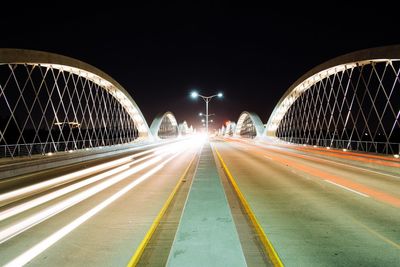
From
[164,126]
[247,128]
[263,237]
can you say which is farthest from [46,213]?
[247,128]

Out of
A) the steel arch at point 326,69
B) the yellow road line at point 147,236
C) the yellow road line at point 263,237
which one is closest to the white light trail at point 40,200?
the yellow road line at point 147,236

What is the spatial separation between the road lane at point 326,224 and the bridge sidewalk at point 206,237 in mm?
716

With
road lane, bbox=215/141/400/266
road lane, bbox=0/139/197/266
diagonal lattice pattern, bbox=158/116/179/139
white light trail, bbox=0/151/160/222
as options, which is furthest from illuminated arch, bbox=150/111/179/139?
road lane, bbox=0/139/197/266

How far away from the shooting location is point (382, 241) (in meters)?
5.72

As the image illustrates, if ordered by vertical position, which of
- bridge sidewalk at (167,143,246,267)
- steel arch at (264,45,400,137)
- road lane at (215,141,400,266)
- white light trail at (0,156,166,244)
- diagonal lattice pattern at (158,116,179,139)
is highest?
steel arch at (264,45,400,137)

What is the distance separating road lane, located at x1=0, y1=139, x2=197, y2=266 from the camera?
5066 millimetres

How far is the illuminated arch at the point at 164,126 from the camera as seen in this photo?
67938 millimetres

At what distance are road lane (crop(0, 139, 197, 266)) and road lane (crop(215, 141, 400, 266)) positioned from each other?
252 centimetres

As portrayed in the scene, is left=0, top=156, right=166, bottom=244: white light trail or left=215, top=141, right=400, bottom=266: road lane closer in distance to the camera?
left=215, top=141, right=400, bottom=266: road lane

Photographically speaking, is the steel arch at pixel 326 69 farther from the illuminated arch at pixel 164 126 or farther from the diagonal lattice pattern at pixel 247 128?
the diagonal lattice pattern at pixel 247 128

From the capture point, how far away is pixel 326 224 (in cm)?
680

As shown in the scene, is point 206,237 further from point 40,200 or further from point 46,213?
point 40,200

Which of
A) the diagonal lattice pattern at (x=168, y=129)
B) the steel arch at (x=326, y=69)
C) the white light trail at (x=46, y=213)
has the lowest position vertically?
the white light trail at (x=46, y=213)

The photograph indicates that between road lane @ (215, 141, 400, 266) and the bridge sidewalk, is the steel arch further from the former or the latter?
the bridge sidewalk
